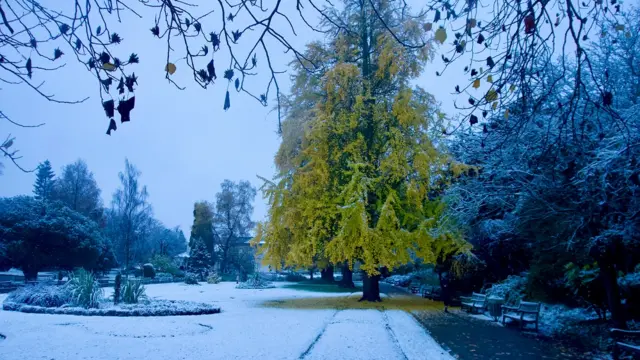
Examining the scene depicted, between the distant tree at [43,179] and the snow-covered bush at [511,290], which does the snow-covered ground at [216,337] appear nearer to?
the snow-covered bush at [511,290]

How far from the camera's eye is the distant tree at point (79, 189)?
47.9m

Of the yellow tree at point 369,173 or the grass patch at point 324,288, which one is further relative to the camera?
the grass patch at point 324,288

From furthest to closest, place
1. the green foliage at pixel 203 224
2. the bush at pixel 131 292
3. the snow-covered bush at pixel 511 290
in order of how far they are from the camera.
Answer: the green foliage at pixel 203 224 → the bush at pixel 131 292 → the snow-covered bush at pixel 511 290

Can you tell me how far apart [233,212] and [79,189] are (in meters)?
15.7

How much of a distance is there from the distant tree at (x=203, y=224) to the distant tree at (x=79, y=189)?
9.08 m

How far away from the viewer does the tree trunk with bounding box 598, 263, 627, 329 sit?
9.17 m

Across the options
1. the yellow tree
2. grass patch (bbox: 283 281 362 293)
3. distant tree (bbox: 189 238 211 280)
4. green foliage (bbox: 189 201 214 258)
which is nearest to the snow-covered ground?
the yellow tree

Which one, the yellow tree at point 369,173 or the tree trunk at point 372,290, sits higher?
the yellow tree at point 369,173

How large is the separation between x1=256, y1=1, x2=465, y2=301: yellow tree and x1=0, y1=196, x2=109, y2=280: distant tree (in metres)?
16.9

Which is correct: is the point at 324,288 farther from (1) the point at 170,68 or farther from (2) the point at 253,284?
(1) the point at 170,68

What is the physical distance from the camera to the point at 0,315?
1357cm

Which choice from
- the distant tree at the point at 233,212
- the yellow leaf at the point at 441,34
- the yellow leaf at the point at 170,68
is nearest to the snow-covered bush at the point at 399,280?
the distant tree at the point at 233,212

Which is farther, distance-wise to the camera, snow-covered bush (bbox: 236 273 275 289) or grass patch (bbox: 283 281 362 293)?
snow-covered bush (bbox: 236 273 275 289)

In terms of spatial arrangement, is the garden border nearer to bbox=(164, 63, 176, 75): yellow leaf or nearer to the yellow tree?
the yellow tree
